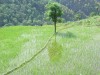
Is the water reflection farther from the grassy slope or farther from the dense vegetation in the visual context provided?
the dense vegetation

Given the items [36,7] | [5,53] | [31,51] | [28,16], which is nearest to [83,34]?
[31,51]

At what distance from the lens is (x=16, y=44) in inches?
1101

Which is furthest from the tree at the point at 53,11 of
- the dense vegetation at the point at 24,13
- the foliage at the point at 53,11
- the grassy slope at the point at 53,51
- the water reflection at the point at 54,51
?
the dense vegetation at the point at 24,13

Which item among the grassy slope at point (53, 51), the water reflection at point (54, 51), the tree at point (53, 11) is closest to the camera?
the grassy slope at point (53, 51)

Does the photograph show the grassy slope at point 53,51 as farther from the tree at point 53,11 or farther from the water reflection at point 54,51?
the tree at point 53,11

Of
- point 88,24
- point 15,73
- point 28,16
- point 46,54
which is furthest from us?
point 28,16

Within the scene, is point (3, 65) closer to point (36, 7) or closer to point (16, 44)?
point (16, 44)

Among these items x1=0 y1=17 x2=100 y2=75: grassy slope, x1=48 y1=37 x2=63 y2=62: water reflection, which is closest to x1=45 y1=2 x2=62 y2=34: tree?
x1=0 y1=17 x2=100 y2=75: grassy slope

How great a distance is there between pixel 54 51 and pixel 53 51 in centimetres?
12

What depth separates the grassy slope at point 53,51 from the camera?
1925 centimetres

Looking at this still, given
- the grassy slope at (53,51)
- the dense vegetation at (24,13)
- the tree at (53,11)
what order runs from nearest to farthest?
the grassy slope at (53,51), the tree at (53,11), the dense vegetation at (24,13)

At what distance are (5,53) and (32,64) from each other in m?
4.08

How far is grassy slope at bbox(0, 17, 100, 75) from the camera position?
19250mm

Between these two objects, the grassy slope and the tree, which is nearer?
the grassy slope
